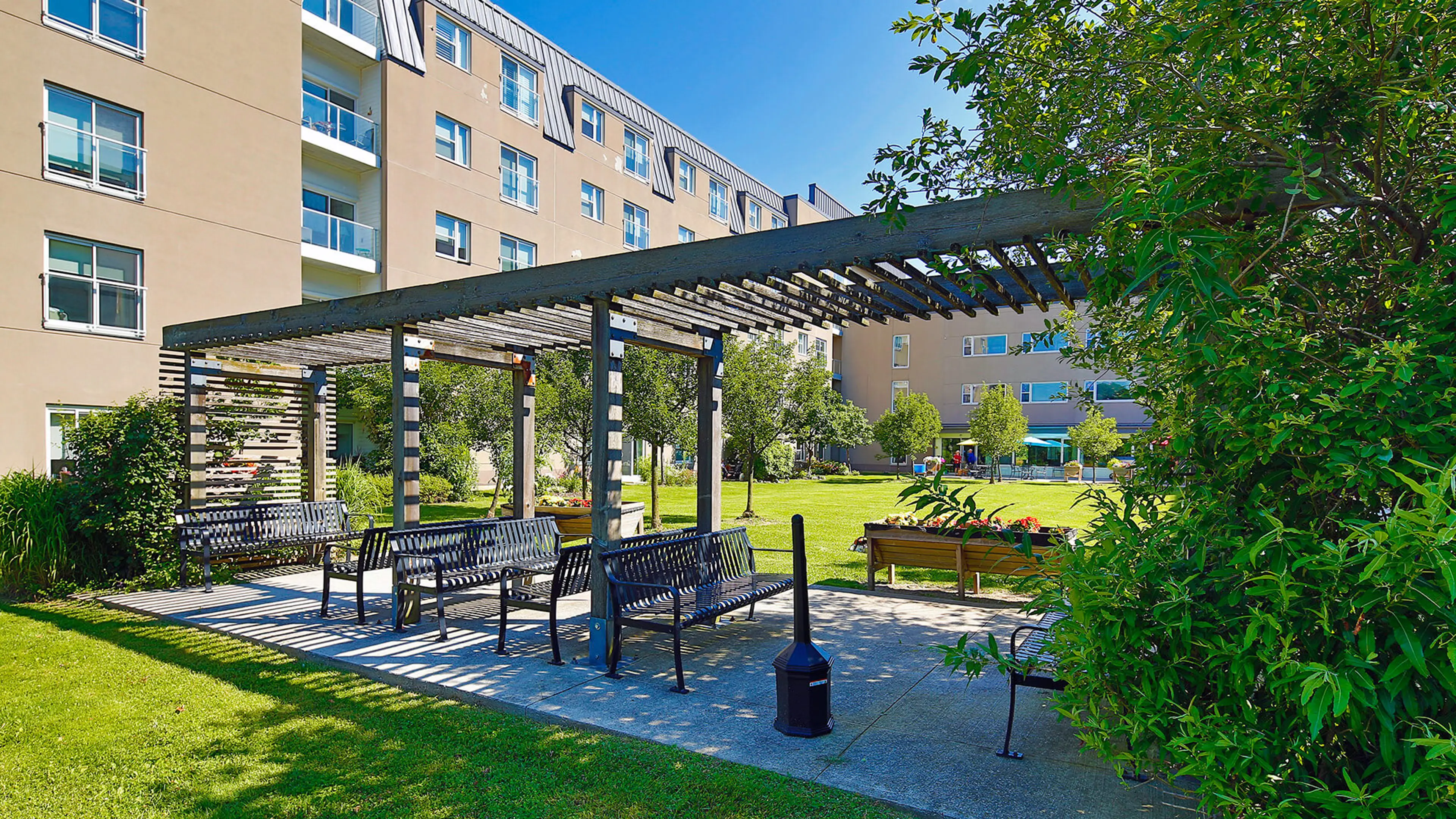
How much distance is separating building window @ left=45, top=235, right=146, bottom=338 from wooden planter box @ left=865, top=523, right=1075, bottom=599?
14378 millimetres

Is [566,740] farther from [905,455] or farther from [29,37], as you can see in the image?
[905,455]

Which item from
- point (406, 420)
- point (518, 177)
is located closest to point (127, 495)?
point (406, 420)

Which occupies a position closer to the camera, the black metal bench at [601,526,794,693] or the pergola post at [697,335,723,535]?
the black metal bench at [601,526,794,693]

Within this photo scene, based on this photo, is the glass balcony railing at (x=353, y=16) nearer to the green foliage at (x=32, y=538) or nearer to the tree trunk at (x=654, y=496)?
the tree trunk at (x=654, y=496)

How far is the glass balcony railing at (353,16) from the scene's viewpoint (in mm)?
20250

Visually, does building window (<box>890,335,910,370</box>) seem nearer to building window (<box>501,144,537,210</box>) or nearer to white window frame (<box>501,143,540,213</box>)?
white window frame (<box>501,143,540,213</box>)

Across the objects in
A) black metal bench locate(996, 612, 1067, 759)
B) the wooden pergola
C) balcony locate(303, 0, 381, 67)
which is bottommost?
black metal bench locate(996, 612, 1067, 759)

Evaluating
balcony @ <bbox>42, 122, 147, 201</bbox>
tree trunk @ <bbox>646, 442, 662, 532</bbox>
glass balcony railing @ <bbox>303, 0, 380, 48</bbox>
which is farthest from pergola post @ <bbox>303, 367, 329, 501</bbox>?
glass balcony railing @ <bbox>303, 0, 380, 48</bbox>

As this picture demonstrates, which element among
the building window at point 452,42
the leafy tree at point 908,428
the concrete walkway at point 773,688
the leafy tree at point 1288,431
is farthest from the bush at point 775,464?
the leafy tree at point 1288,431

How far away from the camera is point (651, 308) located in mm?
7297

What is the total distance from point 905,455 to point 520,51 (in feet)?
81.0

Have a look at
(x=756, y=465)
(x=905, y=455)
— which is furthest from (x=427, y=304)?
(x=905, y=455)

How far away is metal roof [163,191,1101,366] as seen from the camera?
16.6 feet

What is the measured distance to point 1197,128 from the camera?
10.3 ft
